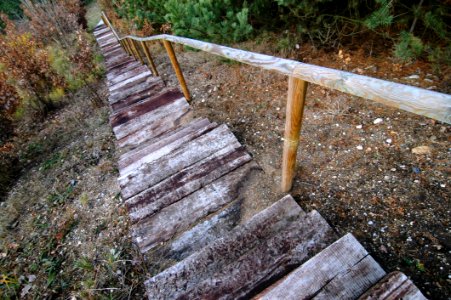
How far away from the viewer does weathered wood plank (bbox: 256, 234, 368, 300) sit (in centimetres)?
123

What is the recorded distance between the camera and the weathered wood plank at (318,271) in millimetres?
1229

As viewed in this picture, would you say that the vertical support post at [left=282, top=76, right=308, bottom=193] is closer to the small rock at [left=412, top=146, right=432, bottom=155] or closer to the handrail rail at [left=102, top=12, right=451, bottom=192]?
the handrail rail at [left=102, top=12, right=451, bottom=192]

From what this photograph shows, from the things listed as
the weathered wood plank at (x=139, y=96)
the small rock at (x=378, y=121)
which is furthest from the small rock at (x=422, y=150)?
the weathered wood plank at (x=139, y=96)

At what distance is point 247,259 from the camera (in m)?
1.45

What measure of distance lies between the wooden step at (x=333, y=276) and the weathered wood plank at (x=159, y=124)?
7.70 feet

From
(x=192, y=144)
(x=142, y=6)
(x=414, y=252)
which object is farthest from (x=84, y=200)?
(x=142, y=6)

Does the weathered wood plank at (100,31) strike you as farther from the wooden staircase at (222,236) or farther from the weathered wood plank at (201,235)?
the weathered wood plank at (201,235)

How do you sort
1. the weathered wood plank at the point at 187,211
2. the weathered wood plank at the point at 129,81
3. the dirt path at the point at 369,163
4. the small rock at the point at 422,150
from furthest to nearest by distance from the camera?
the weathered wood plank at the point at 129,81, the small rock at the point at 422,150, the weathered wood plank at the point at 187,211, the dirt path at the point at 369,163

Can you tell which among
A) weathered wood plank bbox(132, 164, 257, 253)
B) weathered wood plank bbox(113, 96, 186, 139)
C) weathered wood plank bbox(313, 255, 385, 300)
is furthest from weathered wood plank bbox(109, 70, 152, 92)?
weathered wood plank bbox(313, 255, 385, 300)

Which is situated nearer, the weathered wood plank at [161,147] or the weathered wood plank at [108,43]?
the weathered wood plank at [161,147]

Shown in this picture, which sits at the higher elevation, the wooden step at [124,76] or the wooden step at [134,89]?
the wooden step at [134,89]

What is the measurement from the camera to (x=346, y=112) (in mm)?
2793

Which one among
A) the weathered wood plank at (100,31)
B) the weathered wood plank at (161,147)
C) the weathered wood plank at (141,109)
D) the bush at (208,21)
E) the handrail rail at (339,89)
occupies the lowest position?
the weathered wood plank at (100,31)

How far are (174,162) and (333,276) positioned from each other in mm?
1626
